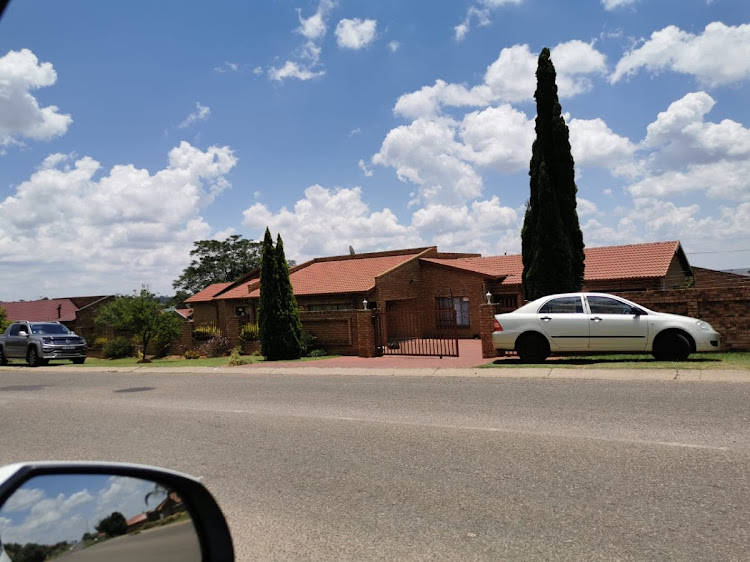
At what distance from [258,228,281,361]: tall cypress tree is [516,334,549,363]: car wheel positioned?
36.2 feet

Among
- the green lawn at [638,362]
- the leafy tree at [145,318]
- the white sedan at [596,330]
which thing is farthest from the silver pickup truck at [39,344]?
the white sedan at [596,330]

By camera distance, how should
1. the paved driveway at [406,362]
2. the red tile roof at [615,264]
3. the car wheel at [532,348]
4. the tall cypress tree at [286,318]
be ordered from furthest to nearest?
1. the red tile roof at [615,264]
2. the tall cypress tree at [286,318]
3. the paved driveway at [406,362]
4. the car wheel at [532,348]

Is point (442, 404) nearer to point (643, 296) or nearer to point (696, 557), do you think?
point (696, 557)

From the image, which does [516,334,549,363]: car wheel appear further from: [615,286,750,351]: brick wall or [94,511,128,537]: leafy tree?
[94,511,128,537]: leafy tree

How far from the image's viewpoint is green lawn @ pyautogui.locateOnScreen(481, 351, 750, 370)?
13.8m

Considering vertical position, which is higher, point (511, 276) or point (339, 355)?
point (511, 276)

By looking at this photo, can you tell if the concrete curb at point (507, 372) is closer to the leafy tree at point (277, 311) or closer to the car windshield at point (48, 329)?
the leafy tree at point (277, 311)

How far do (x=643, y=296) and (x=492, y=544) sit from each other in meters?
14.4

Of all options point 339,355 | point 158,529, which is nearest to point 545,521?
point 158,529

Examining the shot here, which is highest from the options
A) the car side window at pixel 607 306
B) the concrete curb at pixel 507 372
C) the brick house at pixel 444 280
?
the brick house at pixel 444 280

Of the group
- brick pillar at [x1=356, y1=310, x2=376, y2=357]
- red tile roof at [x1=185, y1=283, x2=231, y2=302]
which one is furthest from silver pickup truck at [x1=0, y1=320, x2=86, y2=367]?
red tile roof at [x1=185, y1=283, x2=231, y2=302]

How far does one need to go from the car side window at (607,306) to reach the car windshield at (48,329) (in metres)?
23.4

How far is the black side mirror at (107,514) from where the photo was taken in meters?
1.77

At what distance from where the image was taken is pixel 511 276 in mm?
33406
